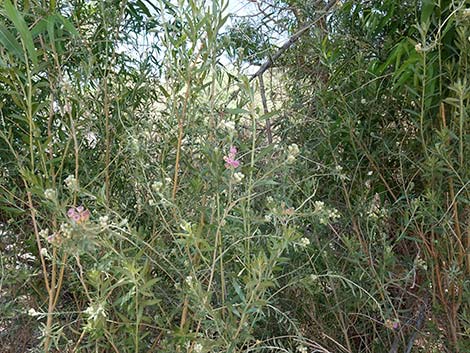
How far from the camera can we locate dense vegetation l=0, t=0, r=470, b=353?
977mm

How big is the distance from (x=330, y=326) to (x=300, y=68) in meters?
0.80

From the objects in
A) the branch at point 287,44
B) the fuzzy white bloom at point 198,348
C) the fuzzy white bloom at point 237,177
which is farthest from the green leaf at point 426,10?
the fuzzy white bloom at point 198,348

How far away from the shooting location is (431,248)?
1.37 meters

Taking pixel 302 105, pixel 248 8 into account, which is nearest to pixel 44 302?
pixel 302 105

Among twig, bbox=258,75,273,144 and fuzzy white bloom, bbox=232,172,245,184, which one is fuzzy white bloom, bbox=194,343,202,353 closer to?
fuzzy white bloom, bbox=232,172,245,184

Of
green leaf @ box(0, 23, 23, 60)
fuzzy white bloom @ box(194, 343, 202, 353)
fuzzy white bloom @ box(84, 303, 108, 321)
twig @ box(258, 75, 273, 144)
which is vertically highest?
green leaf @ box(0, 23, 23, 60)

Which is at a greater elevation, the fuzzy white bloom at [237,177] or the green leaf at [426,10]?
the green leaf at [426,10]

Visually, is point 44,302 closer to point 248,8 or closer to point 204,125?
point 204,125

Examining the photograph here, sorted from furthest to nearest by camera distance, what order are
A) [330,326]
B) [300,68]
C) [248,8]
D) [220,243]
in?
[248,8] → [300,68] → [330,326] → [220,243]

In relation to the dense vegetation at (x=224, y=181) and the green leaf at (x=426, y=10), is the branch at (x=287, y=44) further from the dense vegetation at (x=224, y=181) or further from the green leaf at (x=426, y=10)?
the green leaf at (x=426, y=10)

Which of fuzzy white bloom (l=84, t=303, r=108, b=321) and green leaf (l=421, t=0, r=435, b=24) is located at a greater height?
green leaf (l=421, t=0, r=435, b=24)

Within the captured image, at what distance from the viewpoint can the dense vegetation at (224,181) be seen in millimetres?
977

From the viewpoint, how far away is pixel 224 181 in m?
0.97

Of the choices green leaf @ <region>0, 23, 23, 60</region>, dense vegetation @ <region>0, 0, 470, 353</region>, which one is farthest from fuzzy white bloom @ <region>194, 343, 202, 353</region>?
green leaf @ <region>0, 23, 23, 60</region>
